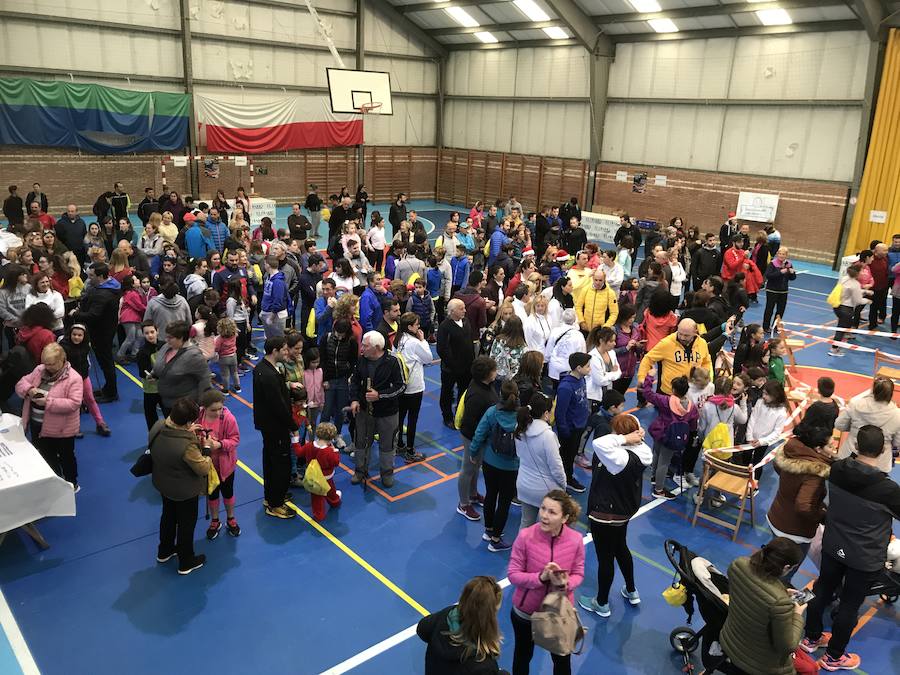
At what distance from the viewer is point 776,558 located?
375cm

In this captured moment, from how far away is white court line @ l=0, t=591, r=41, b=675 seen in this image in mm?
4754

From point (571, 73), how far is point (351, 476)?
72.3 ft

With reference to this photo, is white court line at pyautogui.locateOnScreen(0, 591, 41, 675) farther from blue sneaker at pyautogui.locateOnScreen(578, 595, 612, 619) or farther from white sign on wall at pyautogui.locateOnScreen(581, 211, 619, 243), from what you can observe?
white sign on wall at pyautogui.locateOnScreen(581, 211, 619, 243)

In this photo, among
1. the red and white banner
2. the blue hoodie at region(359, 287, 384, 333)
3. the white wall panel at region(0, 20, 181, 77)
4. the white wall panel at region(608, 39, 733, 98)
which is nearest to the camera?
the blue hoodie at region(359, 287, 384, 333)

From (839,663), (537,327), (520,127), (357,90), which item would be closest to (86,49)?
(357,90)

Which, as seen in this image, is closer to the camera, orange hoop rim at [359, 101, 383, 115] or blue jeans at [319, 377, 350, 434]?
blue jeans at [319, 377, 350, 434]

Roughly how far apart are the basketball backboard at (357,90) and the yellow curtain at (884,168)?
14157mm

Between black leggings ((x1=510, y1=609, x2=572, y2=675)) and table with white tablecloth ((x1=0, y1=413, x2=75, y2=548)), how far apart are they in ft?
13.0

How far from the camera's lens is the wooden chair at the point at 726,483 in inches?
258

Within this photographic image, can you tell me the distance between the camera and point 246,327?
10.2m

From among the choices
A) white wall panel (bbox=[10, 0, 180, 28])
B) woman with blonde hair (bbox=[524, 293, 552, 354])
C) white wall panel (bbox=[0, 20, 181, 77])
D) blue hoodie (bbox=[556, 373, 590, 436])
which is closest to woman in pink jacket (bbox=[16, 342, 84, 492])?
blue hoodie (bbox=[556, 373, 590, 436])

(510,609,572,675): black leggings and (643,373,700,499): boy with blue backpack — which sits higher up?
(643,373,700,499): boy with blue backpack

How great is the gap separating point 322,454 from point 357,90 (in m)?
18.8

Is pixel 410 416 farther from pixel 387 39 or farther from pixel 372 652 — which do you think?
pixel 387 39
